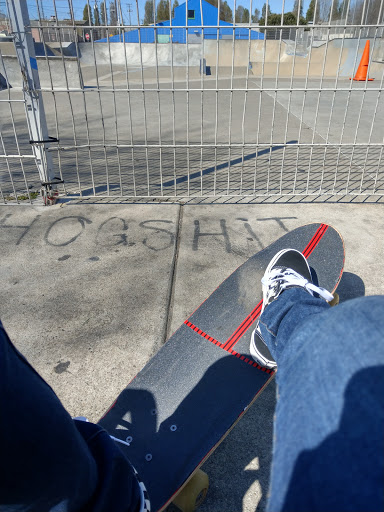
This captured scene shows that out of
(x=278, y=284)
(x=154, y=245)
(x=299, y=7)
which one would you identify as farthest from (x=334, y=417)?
(x=299, y=7)

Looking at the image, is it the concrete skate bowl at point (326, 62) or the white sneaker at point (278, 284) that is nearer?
the white sneaker at point (278, 284)

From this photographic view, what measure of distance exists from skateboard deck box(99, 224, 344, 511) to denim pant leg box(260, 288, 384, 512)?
95 centimetres

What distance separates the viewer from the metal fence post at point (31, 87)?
3.73 m

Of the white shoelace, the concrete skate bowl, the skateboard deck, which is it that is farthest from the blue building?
the skateboard deck

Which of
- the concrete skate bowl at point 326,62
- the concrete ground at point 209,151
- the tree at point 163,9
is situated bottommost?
the concrete skate bowl at point 326,62

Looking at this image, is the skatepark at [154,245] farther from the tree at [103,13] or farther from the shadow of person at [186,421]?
the tree at [103,13]

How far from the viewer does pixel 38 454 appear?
3.03 feet

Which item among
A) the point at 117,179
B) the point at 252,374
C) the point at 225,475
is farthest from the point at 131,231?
the point at 225,475

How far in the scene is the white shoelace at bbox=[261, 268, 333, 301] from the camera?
1.90 metres

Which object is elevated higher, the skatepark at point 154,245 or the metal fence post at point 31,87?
the metal fence post at point 31,87

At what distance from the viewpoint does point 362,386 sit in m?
0.78

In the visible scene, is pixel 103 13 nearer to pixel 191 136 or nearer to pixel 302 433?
pixel 191 136

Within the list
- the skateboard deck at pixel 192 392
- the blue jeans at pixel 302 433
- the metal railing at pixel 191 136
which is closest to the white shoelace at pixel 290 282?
the skateboard deck at pixel 192 392

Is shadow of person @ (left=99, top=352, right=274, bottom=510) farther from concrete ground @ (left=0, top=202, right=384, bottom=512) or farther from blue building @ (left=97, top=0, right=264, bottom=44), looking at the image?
blue building @ (left=97, top=0, right=264, bottom=44)
